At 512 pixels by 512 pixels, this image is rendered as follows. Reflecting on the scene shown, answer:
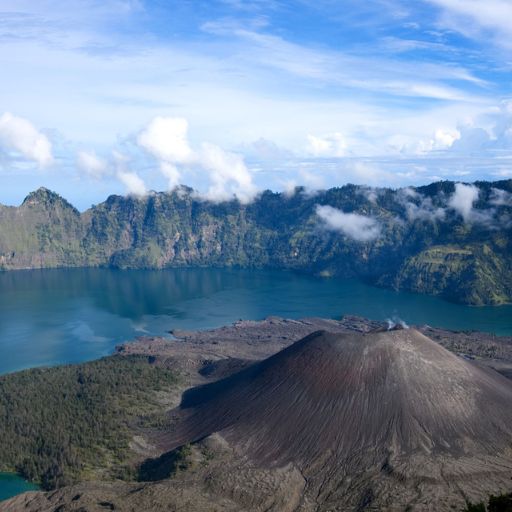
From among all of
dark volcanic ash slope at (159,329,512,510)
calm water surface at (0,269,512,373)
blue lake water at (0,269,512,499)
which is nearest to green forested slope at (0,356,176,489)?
dark volcanic ash slope at (159,329,512,510)

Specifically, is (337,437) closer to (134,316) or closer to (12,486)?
(12,486)

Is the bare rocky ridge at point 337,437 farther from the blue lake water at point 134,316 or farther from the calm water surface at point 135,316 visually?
the calm water surface at point 135,316

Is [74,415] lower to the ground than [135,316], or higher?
higher

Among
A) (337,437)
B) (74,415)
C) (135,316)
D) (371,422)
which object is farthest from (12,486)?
(135,316)

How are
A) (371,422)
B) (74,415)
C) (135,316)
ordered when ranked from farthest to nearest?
(135,316) → (74,415) → (371,422)

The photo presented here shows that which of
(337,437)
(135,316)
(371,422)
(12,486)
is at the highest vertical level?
(371,422)

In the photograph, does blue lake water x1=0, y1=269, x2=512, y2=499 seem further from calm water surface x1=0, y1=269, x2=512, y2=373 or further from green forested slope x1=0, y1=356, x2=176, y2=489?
green forested slope x1=0, y1=356, x2=176, y2=489
